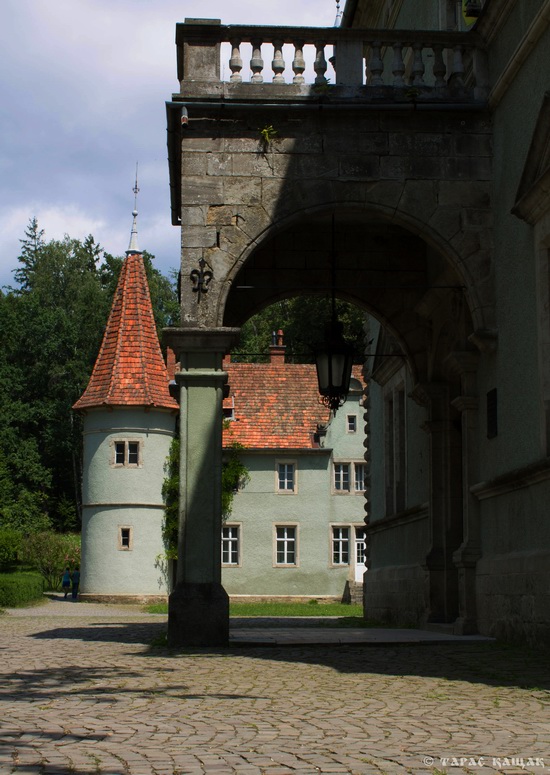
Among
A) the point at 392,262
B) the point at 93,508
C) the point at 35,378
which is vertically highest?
the point at 35,378

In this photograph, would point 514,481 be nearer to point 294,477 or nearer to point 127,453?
point 127,453

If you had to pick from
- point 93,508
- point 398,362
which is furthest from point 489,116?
point 93,508

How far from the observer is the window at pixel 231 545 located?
4300 cm

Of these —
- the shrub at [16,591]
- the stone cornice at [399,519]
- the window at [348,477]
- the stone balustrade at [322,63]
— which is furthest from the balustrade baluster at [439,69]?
the window at [348,477]

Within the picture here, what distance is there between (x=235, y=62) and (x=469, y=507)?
577 centimetres

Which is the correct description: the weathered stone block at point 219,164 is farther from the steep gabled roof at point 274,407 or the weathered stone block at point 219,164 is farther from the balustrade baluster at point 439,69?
the steep gabled roof at point 274,407

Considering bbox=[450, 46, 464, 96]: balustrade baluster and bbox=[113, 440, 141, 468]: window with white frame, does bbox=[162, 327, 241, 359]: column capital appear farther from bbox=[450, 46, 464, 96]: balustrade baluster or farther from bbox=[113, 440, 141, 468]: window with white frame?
bbox=[113, 440, 141, 468]: window with white frame

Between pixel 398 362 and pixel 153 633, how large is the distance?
6.61 m

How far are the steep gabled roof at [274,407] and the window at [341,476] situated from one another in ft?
4.06

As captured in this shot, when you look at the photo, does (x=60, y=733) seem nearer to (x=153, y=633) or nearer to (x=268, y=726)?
(x=268, y=726)

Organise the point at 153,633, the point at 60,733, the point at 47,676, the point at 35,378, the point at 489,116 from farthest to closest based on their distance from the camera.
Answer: the point at 35,378, the point at 153,633, the point at 489,116, the point at 47,676, the point at 60,733

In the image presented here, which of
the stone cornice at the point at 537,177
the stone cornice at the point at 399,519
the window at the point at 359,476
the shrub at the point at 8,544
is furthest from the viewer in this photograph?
the window at the point at 359,476

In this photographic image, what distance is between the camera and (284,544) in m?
43.3

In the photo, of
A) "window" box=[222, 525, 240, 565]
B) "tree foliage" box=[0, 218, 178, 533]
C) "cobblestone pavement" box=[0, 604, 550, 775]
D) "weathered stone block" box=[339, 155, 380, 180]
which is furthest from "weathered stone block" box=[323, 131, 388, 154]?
"tree foliage" box=[0, 218, 178, 533]
